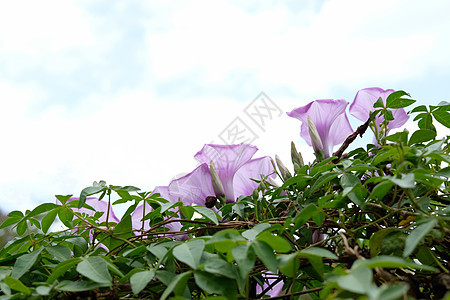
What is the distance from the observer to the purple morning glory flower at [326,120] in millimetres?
865

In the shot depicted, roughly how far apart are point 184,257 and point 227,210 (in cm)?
29

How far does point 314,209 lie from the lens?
0.50m

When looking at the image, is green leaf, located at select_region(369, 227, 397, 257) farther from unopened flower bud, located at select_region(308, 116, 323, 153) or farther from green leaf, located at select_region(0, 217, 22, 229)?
green leaf, located at select_region(0, 217, 22, 229)

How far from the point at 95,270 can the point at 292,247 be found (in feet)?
0.97

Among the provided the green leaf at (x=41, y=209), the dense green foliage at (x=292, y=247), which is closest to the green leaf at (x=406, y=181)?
the dense green foliage at (x=292, y=247)

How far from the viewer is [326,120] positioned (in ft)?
2.93

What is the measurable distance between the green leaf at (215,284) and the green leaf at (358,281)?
0.14m

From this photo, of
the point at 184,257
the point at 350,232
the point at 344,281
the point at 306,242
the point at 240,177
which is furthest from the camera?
the point at 240,177

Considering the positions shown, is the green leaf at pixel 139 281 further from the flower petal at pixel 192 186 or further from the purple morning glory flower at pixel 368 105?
the purple morning glory flower at pixel 368 105

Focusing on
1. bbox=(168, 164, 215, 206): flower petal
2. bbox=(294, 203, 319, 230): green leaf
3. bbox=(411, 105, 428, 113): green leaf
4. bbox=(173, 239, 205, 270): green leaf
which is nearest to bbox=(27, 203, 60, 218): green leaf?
bbox=(168, 164, 215, 206): flower petal

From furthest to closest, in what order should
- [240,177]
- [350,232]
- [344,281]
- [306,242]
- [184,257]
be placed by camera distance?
[240,177]
[306,242]
[350,232]
[184,257]
[344,281]

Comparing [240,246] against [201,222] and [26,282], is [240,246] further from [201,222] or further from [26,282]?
[26,282]

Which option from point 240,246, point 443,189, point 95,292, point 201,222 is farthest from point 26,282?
point 443,189

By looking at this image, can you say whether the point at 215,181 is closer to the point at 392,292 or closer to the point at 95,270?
the point at 95,270
